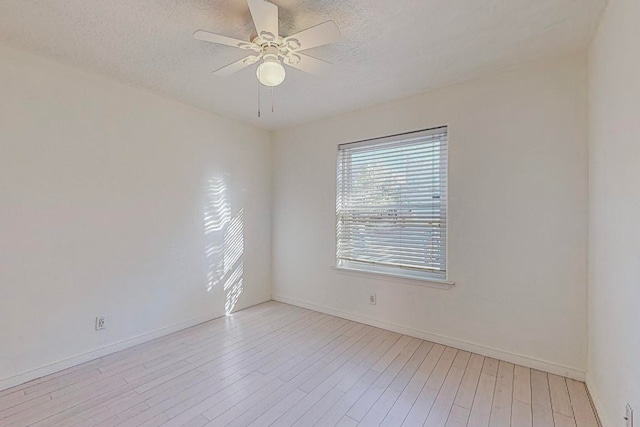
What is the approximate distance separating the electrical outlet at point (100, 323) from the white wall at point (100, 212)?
0.14 ft

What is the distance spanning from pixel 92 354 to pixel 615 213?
152 inches

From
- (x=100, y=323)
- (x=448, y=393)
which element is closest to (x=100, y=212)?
(x=100, y=323)

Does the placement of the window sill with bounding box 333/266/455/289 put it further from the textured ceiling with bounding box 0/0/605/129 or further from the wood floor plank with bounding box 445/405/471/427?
the textured ceiling with bounding box 0/0/605/129

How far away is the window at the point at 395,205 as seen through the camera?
113 inches

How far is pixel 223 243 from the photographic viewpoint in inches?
142

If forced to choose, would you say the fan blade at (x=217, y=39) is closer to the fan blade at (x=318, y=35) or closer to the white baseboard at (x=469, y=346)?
the fan blade at (x=318, y=35)

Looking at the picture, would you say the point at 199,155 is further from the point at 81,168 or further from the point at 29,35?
the point at 29,35

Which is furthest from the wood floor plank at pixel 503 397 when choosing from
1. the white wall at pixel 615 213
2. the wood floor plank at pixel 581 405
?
the white wall at pixel 615 213

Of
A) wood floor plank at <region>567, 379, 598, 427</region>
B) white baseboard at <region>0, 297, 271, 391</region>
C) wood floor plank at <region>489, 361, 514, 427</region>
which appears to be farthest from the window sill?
white baseboard at <region>0, 297, 271, 391</region>

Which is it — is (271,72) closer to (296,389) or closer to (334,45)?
(334,45)

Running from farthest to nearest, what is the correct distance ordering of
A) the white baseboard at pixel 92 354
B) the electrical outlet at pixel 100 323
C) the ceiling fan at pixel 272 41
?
the electrical outlet at pixel 100 323
the white baseboard at pixel 92 354
the ceiling fan at pixel 272 41

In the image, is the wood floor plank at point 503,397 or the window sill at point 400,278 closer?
the wood floor plank at point 503,397

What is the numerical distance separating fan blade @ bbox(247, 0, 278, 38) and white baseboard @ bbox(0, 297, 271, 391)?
2.87 m

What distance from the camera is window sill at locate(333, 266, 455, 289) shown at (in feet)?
9.21
